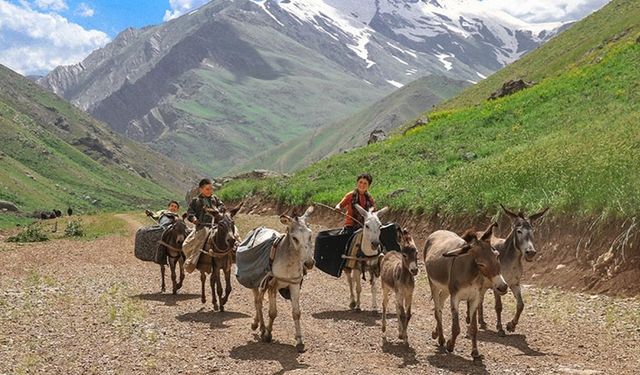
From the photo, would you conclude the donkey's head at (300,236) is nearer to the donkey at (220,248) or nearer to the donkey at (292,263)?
the donkey at (292,263)

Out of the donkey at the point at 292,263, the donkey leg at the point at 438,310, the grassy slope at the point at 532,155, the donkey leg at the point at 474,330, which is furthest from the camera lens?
the grassy slope at the point at 532,155

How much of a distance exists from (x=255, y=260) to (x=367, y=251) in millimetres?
3468

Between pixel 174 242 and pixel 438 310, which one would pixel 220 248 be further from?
pixel 438 310

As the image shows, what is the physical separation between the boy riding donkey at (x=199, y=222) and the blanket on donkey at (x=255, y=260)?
10.5ft

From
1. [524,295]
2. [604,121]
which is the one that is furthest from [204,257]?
[604,121]

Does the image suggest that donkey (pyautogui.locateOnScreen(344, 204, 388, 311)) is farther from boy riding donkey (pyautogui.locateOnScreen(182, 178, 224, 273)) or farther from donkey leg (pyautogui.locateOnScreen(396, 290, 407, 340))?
boy riding donkey (pyautogui.locateOnScreen(182, 178, 224, 273))

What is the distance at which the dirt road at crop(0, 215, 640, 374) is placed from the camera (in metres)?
11.6

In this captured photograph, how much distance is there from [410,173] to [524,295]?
74.8 ft

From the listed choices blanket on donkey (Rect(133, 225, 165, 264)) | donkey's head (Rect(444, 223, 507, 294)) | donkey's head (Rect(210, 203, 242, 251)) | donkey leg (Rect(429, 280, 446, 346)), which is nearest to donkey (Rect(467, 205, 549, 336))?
donkey leg (Rect(429, 280, 446, 346))

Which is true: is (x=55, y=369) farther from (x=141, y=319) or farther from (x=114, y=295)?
(x=114, y=295)

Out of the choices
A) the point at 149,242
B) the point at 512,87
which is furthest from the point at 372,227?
the point at 512,87

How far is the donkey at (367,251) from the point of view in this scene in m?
14.9

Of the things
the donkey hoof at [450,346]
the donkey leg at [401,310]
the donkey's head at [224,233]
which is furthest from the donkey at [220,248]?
the donkey hoof at [450,346]

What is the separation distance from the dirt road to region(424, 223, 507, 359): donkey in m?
0.81
